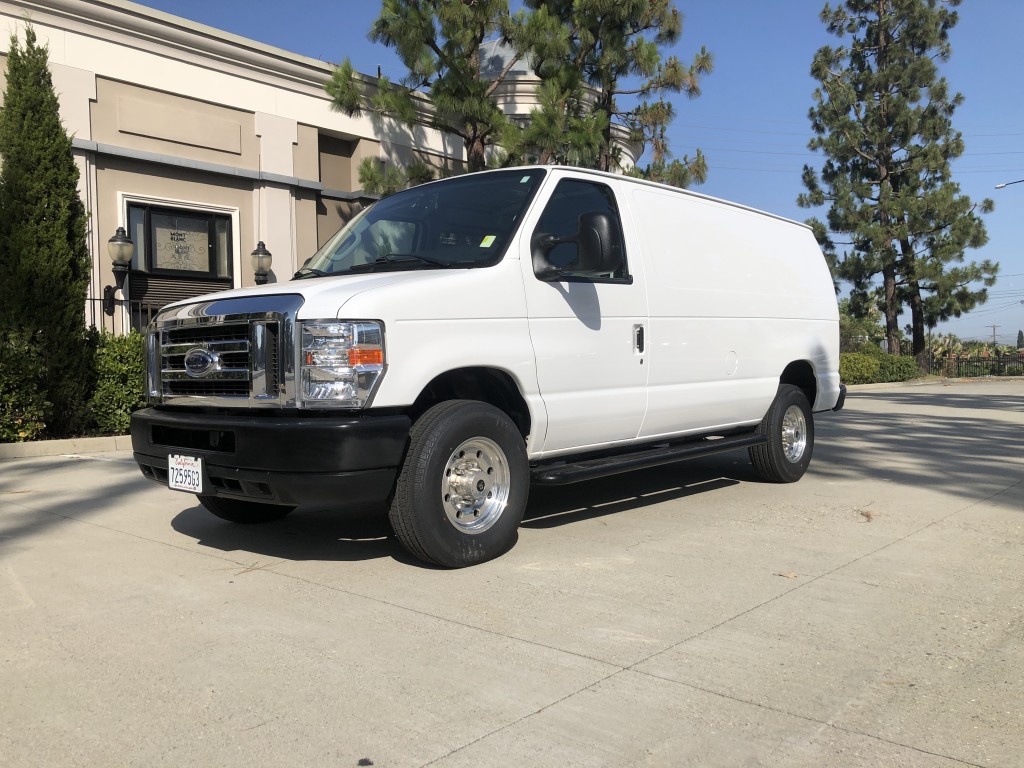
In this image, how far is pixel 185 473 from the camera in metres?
5.00

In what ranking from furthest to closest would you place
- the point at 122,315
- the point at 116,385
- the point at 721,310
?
the point at 122,315
the point at 116,385
the point at 721,310

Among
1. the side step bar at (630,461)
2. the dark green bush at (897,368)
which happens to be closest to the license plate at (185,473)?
the side step bar at (630,461)

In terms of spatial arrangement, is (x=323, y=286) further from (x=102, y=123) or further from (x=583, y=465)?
(x=102, y=123)

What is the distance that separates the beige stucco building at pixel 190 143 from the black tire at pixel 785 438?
12530 millimetres

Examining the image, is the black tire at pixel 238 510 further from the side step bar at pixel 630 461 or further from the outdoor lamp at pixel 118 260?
the outdoor lamp at pixel 118 260

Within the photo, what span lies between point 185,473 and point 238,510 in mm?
1270

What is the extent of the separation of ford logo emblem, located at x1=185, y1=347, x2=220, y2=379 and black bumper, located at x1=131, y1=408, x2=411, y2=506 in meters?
0.31

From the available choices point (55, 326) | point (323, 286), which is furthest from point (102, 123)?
point (323, 286)

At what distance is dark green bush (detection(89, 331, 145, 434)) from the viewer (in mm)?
12469

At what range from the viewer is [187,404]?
17.2 feet

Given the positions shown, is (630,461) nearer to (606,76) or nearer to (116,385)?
(116,385)

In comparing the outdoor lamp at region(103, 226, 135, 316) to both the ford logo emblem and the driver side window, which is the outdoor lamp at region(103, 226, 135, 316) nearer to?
the ford logo emblem

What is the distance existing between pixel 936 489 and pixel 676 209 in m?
3.37

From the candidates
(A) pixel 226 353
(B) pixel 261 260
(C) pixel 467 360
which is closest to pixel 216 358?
(A) pixel 226 353
